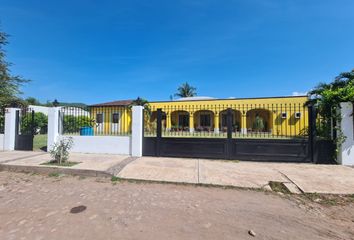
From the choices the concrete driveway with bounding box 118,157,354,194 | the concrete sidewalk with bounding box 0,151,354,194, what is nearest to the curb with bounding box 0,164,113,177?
the concrete sidewalk with bounding box 0,151,354,194

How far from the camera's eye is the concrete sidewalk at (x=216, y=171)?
5445mm

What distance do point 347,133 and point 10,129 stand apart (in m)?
14.2

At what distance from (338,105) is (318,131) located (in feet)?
3.84

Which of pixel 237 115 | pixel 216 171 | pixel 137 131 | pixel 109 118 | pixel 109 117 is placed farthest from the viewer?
pixel 237 115

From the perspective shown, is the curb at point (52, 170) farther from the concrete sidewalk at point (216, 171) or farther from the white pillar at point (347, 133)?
the white pillar at point (347, 133)

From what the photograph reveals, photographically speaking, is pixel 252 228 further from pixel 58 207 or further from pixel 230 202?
pixel 58 207

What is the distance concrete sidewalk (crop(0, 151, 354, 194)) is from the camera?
5445 millimetres

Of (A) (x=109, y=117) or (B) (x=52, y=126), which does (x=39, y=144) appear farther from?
(A) (x=109, y=117)

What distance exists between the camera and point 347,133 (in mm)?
7203

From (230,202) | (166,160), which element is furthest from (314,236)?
(166,160)

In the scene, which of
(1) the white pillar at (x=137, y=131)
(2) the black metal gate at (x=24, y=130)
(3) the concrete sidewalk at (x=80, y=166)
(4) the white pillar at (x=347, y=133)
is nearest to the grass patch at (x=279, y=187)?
(4) the white pillar at (x=347, y=133)

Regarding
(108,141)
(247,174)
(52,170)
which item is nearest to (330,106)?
(247,174)

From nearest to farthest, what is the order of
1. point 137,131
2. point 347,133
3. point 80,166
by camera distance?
1. point 80,166
2. point 347,133
3. point 137,131

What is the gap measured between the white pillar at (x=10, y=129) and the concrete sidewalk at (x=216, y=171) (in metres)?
2.88
